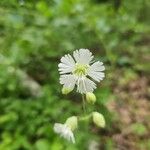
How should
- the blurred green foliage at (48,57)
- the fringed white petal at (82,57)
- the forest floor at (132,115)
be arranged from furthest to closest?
the forest floor at (132,115) → the blurred green foliage at (48,57) → the fringed white petal at (82,57)

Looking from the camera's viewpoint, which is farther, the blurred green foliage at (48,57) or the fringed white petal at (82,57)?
the blurred green foliage at (48,57)

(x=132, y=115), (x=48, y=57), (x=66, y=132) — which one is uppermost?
(x=48, y=57)

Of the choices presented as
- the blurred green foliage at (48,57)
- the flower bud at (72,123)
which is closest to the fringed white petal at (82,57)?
the flower bud at (72,123)

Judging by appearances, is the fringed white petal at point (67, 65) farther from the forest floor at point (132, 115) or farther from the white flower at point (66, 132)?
the forest floor at point (132, 115)

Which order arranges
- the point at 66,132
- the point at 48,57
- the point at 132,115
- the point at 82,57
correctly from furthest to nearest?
the point at 132,115 → the point at 48,57 → the point at 66,132 → the point at 82,57

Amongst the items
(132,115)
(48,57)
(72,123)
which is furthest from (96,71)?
(132,115)

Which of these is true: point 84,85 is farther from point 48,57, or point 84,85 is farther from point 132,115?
point 132,115
